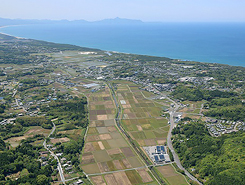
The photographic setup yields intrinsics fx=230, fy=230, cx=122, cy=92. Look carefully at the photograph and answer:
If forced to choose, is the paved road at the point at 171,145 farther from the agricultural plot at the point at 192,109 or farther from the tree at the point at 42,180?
the tree at the point at 42,180

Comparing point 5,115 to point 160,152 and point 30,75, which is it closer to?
point 160,152

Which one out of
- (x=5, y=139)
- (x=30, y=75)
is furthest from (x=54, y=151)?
(x=30, y=75)

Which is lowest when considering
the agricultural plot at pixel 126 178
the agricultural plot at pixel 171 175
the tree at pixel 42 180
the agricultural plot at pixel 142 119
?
the agricultural plot at pixel 171 175

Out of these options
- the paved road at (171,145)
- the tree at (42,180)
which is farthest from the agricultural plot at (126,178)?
the tree at (42,180)

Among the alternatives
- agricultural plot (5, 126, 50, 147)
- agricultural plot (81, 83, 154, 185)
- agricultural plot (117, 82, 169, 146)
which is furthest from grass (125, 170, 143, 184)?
agricultural plot (5, 126, 50, 147)

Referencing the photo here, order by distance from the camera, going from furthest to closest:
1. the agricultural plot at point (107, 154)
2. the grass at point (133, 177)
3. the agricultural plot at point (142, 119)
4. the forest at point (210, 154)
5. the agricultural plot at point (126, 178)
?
the agricultural plot at point (142, 119), the agricultural plot at point (107, 154), the grass at point (133, 177), the agricultural plot at point (126, 178), the forest at point (210, 154)

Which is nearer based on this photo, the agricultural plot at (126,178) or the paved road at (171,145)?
the agricultural plot at (126,178)

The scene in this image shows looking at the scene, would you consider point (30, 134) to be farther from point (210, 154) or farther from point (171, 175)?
point (210, 154)

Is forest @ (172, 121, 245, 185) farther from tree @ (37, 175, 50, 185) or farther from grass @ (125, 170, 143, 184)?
tree @ (37, 175, 50, 185)

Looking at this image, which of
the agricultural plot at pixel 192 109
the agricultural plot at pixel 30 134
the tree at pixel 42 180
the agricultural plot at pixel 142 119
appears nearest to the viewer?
the tree at pixel 42 180
